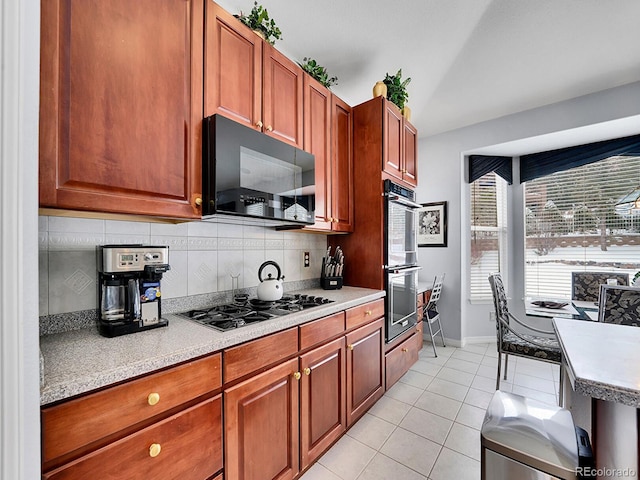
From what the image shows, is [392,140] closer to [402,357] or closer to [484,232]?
[402,357]

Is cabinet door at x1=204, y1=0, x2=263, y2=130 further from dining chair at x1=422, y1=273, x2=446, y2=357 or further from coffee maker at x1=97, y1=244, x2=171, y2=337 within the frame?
dining chair at x1=422, y1=273, x2=446, y2=357

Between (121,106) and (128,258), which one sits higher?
(121,106)

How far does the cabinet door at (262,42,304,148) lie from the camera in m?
1.68

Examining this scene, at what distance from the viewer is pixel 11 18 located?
1.86 ft

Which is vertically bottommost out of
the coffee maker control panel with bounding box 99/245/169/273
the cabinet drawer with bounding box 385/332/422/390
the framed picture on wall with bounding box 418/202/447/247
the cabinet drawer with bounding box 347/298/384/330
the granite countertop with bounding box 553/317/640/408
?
the cabinet drawer with bounding box 385/332/422/390

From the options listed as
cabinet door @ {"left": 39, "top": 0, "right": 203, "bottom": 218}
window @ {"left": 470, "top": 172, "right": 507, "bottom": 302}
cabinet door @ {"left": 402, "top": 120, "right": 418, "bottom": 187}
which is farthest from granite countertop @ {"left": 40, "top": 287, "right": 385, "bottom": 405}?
window @ {"left": 470, "top": 172, "right": 507, "bottom": 302}

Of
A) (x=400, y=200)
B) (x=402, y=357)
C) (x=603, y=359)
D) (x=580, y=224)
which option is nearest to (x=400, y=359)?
(x=402, y=357)

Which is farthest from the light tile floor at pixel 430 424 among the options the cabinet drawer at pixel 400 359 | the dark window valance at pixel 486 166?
the dark window valance at pixel 486 166

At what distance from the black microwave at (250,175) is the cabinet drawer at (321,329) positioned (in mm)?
624

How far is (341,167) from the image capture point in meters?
2.38

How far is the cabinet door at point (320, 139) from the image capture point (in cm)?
201

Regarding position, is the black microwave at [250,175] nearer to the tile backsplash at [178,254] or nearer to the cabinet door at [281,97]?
the cabinet door at [281,97]

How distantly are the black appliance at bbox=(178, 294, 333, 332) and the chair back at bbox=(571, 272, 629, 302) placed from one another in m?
2.87

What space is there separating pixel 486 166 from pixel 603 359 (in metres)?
3.22
